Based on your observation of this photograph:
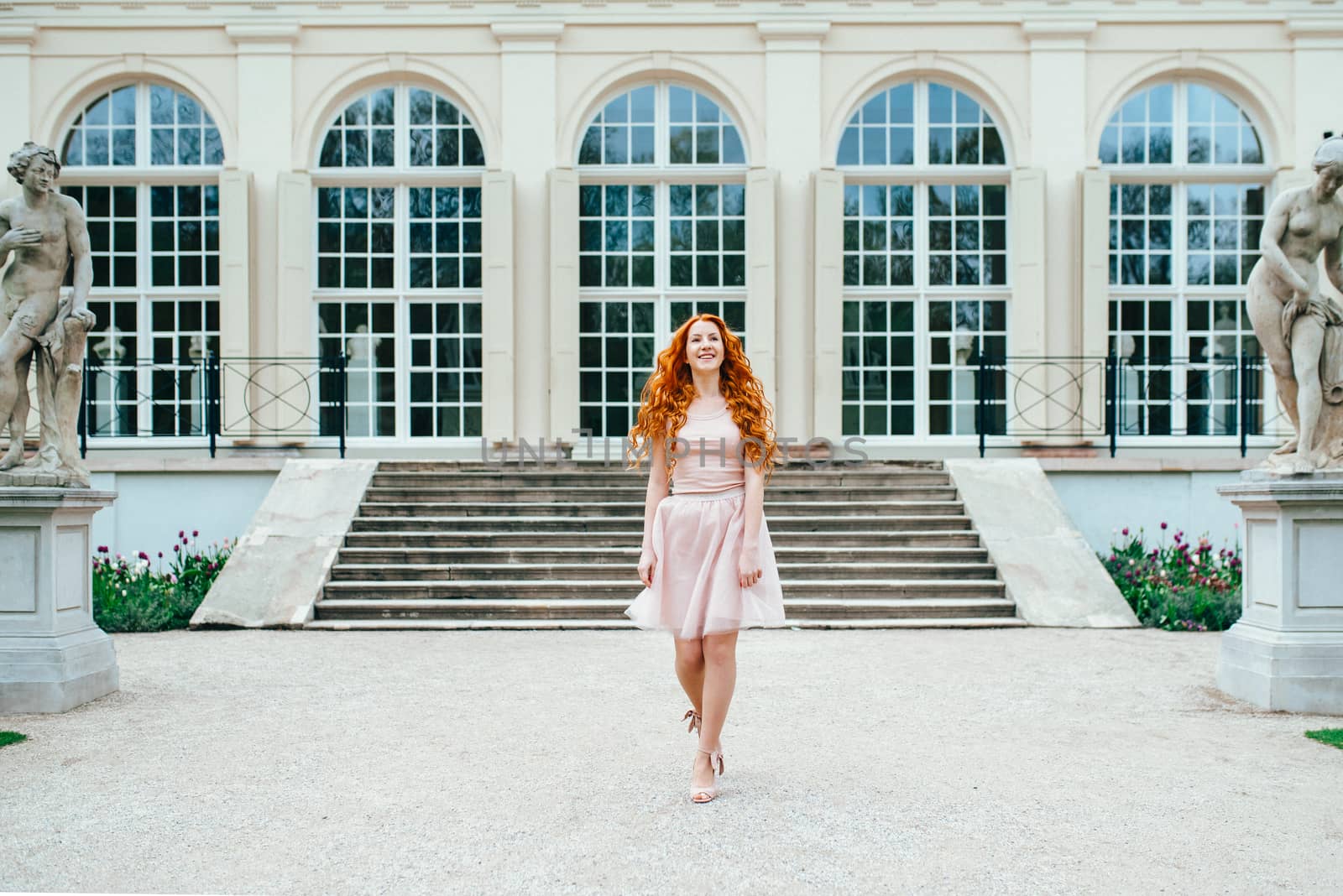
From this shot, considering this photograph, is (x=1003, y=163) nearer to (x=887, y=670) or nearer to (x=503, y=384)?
(x=503, y=384)

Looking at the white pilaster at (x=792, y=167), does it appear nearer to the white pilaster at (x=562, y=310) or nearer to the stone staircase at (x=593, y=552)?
the white pilaster at (x=562, y=310)

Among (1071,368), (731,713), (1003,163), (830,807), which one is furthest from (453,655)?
(1003,163)

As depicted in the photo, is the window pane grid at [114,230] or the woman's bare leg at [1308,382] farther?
the window pane grid at [114,230]

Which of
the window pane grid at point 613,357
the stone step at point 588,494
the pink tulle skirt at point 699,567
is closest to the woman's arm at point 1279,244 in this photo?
the pink tulle skirt at point 699,567

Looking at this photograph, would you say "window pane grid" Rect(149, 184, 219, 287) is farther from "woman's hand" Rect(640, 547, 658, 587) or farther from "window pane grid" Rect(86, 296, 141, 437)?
"woman's hand" Rect(640, 547, 658, 587)

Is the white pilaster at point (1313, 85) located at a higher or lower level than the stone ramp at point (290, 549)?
higher

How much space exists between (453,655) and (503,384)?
6714mm

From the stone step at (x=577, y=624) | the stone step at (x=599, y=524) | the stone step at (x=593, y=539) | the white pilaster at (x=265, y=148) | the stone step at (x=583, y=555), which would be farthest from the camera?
the white pilaster at (x=265, y=148)

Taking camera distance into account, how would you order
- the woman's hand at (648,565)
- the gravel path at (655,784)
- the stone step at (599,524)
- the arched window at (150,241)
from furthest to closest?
the arched window at (150,241)
the stone step at (599,524)
the woman's hand at (648,565)
the gravel path at (655,784)

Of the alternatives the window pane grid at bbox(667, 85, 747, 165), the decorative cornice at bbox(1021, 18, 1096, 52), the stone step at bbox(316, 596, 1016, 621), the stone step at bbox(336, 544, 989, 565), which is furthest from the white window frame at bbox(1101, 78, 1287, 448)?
the stone step at bbox(316, 596, 1016, 621)

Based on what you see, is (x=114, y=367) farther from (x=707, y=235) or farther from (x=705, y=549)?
(x=705, y=549)

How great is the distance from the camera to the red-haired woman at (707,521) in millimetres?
4227

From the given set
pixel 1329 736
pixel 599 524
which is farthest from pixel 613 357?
pixel 1329 736

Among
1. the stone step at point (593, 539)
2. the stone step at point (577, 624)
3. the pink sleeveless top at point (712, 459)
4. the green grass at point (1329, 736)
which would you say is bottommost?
the stone step at point (577, 624)
